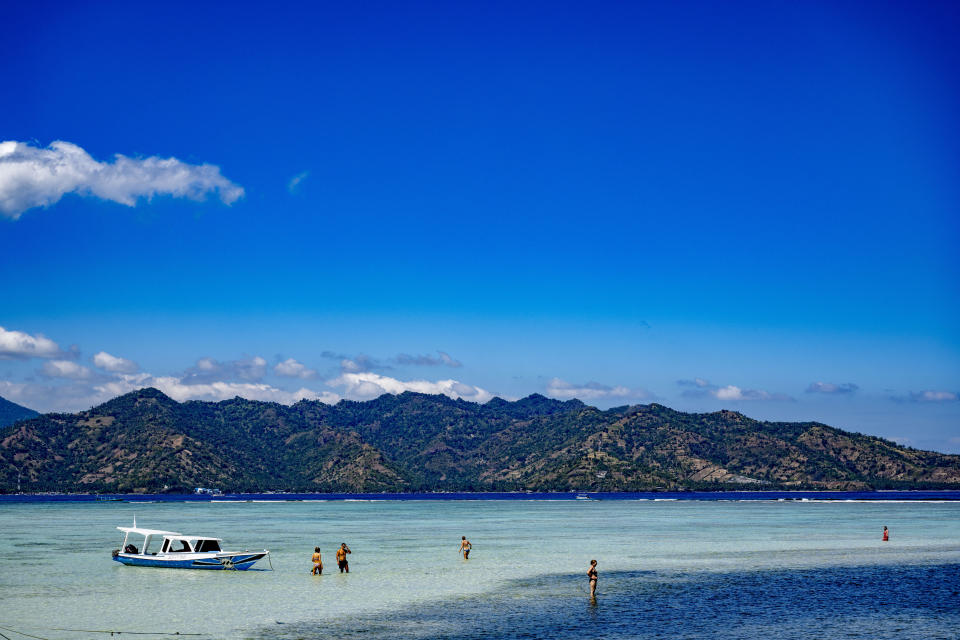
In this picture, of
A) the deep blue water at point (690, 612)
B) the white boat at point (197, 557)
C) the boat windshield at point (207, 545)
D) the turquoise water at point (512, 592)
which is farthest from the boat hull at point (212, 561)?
the deep blue water at point (690, 612)

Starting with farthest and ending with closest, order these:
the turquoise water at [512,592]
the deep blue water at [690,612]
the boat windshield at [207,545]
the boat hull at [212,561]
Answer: the boat windshield at [207,545], the boat hull at [212,561], the turquoise water at [512,592], the deep blue water at [690,612]

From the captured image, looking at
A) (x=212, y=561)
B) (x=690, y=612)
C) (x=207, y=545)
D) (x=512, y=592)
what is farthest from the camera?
(x=207, y=545)

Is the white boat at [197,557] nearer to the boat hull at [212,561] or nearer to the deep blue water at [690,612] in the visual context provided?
the boat hull at [212,561]

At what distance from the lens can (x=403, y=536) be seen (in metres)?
137

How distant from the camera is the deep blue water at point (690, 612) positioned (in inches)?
1973

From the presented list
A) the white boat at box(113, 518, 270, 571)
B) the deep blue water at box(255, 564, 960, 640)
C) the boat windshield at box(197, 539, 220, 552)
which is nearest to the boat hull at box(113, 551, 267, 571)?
the white boat at box(113, 518, 270, 571)

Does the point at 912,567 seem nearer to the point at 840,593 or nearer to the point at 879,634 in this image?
the point at 840,593

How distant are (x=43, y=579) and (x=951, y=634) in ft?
219

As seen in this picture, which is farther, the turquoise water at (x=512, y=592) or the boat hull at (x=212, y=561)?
the boat hull at (x=212, y=561)

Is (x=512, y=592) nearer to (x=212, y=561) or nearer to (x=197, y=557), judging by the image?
(x=212, y=561)

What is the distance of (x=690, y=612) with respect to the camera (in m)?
57.0

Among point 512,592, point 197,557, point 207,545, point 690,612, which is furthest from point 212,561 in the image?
point 690,612

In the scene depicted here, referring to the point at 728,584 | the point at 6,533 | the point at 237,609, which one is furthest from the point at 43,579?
the point at 6,533

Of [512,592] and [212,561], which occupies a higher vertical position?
[212,561]
